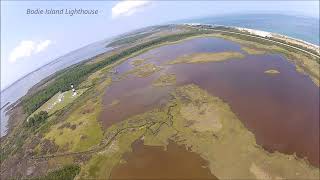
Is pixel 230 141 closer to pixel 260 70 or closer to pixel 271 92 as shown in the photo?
pixel 271 92

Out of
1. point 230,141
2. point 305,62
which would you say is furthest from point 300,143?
point 305,62

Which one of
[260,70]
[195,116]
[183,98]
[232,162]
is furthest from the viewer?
[260,70]

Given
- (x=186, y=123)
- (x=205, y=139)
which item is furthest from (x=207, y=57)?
(x=205, y=139)

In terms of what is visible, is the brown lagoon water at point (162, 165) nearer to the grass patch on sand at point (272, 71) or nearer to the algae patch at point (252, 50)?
the grass patch on sand at point (272, 71)

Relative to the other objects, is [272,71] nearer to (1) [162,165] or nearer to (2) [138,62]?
(1) [162,165]

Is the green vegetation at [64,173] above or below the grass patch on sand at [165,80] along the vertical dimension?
below

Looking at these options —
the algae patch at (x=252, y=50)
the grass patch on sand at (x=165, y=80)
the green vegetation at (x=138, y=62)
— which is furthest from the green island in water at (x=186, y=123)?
the green vegetation at (x=138, y=62)
